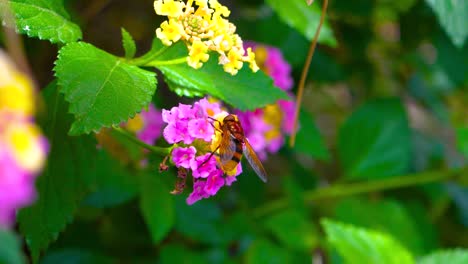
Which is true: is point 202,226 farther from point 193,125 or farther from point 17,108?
point 17,108

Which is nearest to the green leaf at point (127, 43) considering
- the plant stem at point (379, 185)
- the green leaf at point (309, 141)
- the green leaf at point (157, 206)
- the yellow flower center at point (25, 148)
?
the green leaf at point (157, 206)

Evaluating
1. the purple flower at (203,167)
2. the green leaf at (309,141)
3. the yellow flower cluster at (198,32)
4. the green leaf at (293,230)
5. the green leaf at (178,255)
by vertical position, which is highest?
the yellow flower cluster at (198,32)

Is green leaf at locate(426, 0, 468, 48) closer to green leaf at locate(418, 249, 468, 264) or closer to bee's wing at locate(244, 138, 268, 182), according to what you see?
green leaf at locate(418, 249, 468, 264)

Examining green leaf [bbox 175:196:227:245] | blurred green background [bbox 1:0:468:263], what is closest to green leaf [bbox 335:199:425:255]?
blurred green background [bbox 1:0:468:263]

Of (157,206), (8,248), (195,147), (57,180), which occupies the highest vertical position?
(8,248)

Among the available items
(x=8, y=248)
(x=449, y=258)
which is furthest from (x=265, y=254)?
(x=8, y=248)

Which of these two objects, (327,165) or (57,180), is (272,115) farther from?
(327,165)

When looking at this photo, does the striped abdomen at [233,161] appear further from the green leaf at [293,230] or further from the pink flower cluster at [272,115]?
the green leaf at [293,230]
